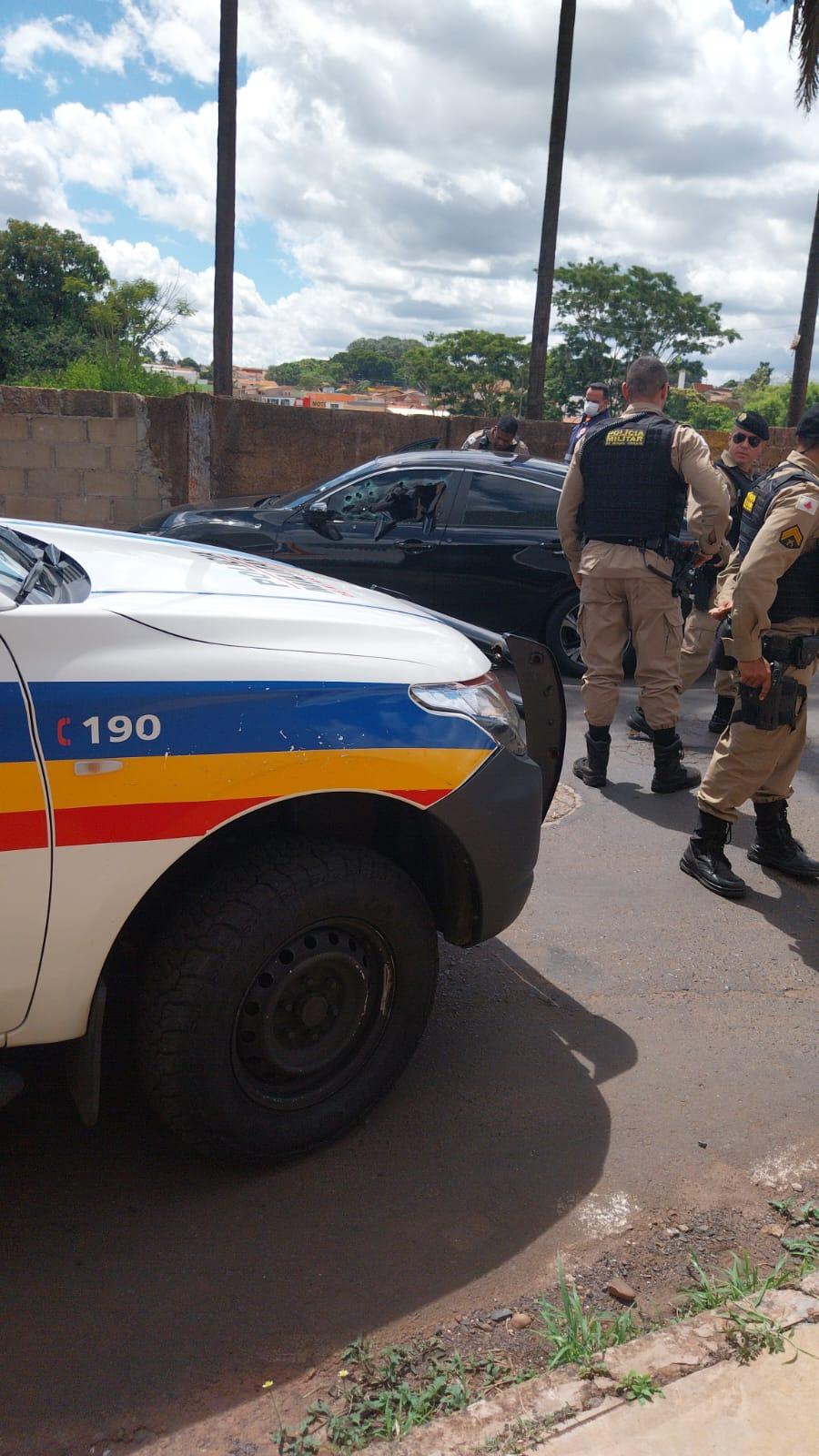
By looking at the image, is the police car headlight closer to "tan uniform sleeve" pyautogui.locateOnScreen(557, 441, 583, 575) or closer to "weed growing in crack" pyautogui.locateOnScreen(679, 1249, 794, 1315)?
"weed growing in crack" pyautogui.locateOnScreen(679, 1249, 794, 1315)

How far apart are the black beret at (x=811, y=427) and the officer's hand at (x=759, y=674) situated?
83 cm

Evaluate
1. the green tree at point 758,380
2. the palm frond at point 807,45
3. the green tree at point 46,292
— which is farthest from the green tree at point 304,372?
the palm frond at point 807,45

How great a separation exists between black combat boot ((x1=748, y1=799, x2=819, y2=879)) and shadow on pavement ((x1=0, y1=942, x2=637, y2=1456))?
167cm

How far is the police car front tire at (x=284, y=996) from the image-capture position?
2418mm

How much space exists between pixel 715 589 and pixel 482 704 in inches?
163

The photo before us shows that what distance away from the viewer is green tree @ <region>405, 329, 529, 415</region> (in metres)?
61.8

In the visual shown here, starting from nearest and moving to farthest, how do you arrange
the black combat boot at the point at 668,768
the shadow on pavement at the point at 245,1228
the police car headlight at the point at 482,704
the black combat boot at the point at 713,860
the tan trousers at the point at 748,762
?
the shadow on pavement at the point at 245,1228
the police car headlight at the point at 482,704
the tan trousers at the point at 748,762
the black combat boot at the point at 713,860
the black combat boot at the point at 668,768

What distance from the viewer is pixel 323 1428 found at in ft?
6.51

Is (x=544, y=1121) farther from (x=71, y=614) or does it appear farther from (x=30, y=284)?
(x=30, y=284)

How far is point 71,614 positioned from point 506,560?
5.73m

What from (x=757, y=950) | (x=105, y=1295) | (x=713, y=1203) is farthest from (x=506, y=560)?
(x=105, y=1295)

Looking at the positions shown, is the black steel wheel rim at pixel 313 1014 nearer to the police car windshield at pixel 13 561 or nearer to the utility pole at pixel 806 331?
the police car windshield at pixel 13 561

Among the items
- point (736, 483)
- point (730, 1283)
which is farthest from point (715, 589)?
point (730, 1283)

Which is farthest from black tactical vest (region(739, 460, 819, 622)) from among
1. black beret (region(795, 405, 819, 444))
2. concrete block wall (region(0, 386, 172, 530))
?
concrete block wall (region(0, 386, 172, 530))
